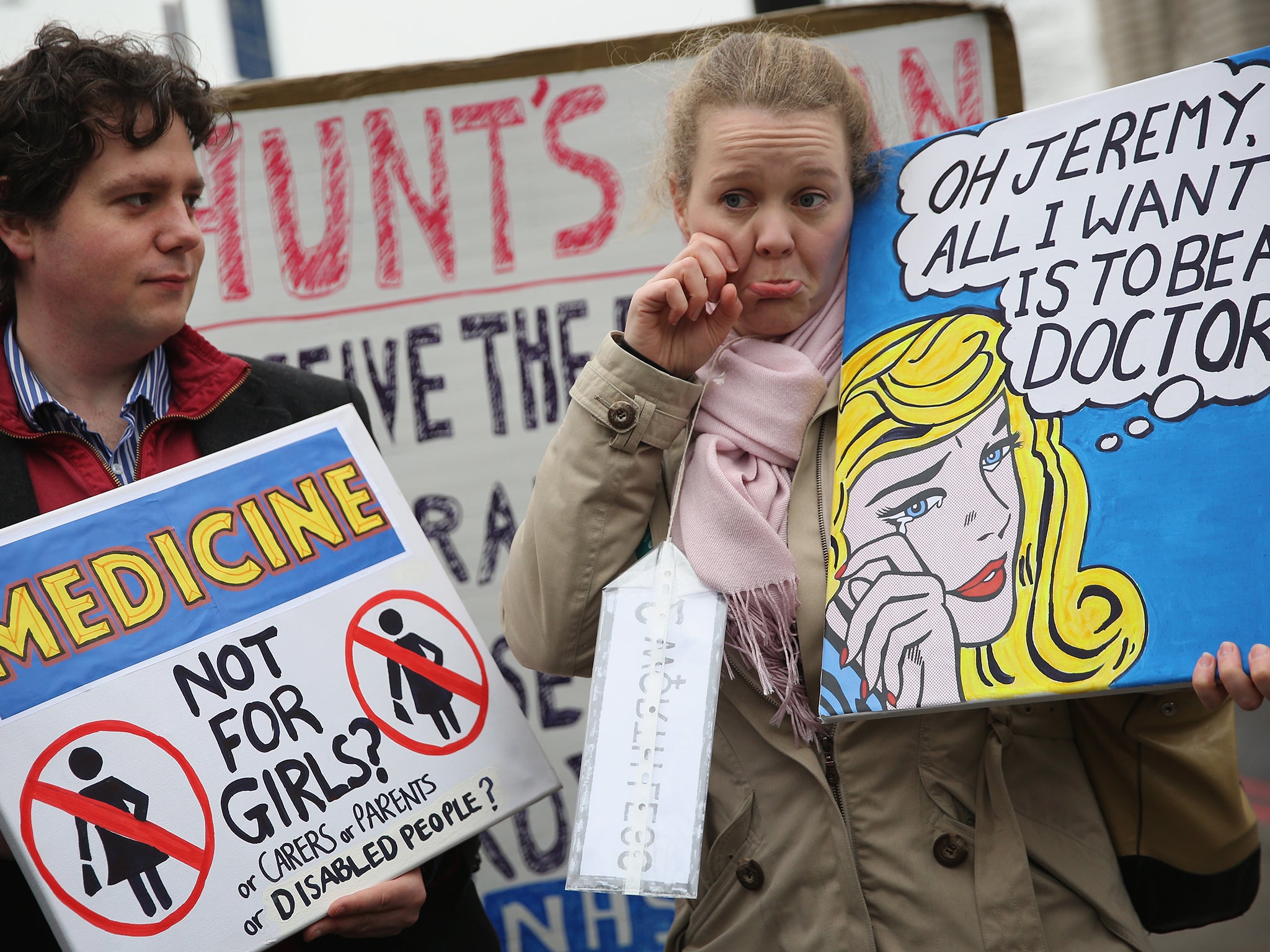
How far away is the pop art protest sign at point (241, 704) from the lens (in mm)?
1454

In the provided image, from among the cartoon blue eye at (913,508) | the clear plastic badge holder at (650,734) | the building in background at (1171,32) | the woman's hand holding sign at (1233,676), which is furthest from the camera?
the building in background at (1171,32)

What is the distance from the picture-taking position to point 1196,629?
121 cm

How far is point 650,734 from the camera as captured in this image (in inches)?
53.2

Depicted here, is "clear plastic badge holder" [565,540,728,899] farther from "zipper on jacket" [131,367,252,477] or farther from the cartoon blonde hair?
"zipper on jacket" [131,367,252,477]

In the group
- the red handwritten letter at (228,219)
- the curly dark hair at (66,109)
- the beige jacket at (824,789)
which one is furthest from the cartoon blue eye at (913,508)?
the red handwritten letter at (228,219)

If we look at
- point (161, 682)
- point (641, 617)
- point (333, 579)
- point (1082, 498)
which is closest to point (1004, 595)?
point (1082, 498)

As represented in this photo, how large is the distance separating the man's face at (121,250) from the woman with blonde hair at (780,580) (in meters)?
0.71

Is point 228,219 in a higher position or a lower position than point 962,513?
higher

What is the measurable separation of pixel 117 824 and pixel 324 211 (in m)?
1.87

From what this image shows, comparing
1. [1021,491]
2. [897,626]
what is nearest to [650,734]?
[897,626]

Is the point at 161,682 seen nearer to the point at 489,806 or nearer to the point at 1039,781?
the point at 489,806

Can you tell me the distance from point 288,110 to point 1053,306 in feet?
7.20

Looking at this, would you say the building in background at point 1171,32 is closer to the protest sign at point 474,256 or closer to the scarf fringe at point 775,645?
the protest sign at point 474,256

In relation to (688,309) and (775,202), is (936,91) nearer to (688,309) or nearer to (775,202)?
(775,202)
